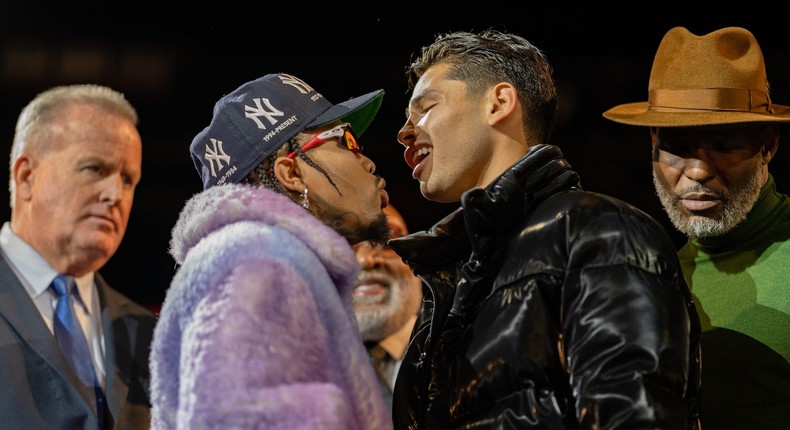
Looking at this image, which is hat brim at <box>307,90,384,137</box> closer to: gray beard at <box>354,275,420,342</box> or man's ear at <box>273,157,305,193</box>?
man's ear at <box>273,157,305,193</box>

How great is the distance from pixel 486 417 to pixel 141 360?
1.60 m

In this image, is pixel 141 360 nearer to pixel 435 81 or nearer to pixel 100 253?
pixel 100 253

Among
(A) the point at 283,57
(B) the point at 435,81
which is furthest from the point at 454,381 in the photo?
(A) the point at 283,57

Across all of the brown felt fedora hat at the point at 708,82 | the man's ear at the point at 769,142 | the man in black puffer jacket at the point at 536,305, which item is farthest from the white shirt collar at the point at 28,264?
the man's ear at the point at 769,142

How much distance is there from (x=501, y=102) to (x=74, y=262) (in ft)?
5.13

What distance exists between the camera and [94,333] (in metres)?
3.02

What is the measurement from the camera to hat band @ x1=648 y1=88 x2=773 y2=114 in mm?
2578

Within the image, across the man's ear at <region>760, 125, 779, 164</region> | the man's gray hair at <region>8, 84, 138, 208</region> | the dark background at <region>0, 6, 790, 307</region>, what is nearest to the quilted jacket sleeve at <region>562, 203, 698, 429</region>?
the man's ear at <region>760, 125, 779, 164</region>

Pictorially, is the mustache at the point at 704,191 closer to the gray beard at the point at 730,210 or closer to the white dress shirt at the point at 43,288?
the gray beard at the point at 730,210

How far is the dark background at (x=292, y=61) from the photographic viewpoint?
453 cm

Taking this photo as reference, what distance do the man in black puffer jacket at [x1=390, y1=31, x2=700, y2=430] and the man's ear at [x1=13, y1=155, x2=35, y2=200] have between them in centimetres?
154

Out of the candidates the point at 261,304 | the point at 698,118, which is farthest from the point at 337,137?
the point at 698,118

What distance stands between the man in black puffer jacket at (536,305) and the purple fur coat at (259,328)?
0.21 meters

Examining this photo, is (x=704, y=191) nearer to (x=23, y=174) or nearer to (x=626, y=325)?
(x=626, y=325)
